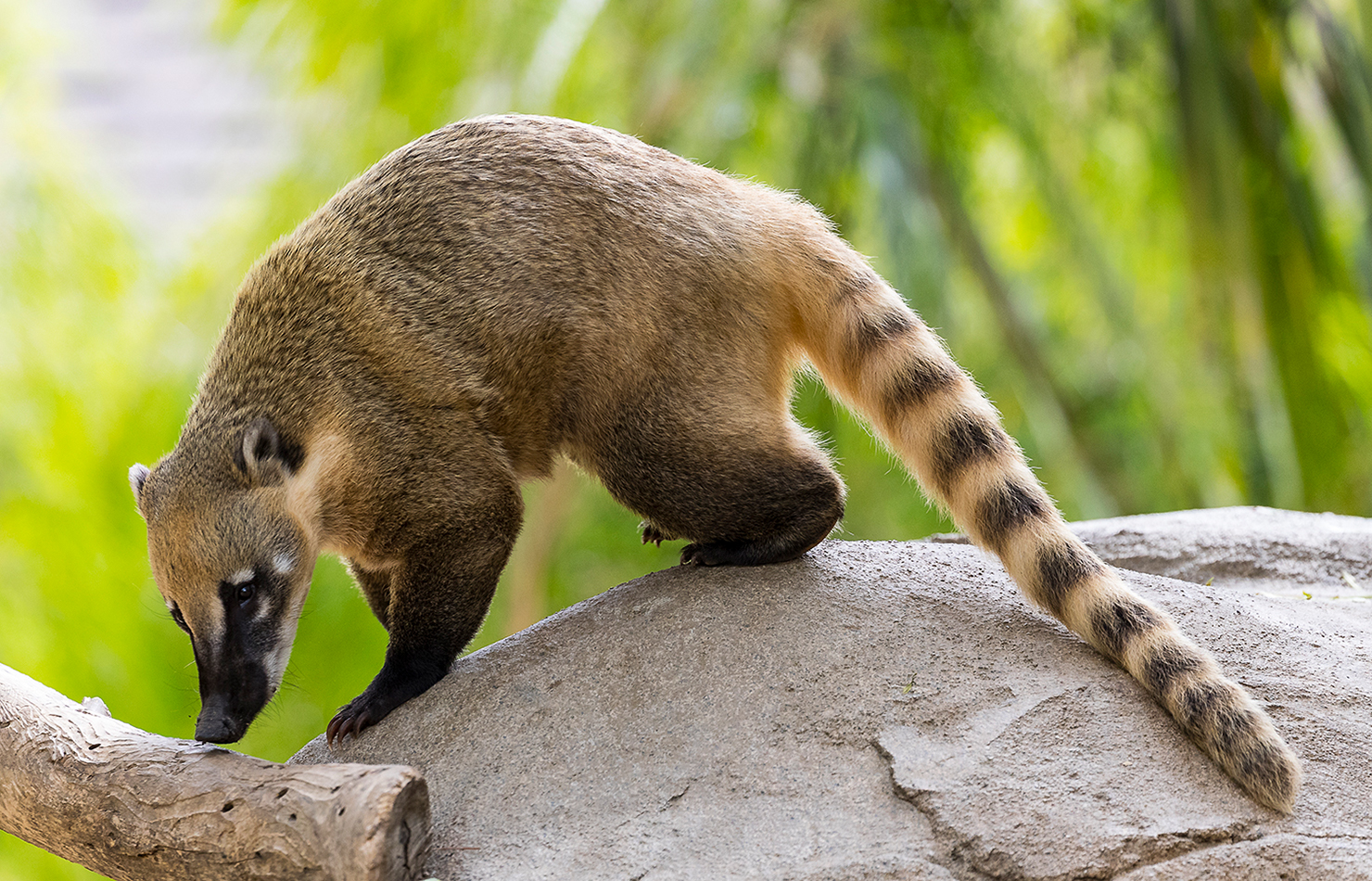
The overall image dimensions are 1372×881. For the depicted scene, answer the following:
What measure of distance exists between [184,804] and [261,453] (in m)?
1.10

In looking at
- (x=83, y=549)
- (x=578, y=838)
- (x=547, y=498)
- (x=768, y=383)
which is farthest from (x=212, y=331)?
(x=578, y=838)

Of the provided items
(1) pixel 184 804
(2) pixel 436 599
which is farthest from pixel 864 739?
(1) pixel 184 804

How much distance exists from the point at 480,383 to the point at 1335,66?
6.68 meters

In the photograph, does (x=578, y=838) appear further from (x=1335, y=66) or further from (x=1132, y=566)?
(x=1335, y=66)

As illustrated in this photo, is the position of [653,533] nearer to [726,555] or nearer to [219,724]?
[726,555]

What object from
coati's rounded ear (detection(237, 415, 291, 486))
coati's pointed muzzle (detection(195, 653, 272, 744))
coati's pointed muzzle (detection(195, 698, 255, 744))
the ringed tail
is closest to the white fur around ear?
coati's rounded ear (detection(237, 415, 291, 486))

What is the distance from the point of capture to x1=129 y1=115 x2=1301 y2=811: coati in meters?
3.53

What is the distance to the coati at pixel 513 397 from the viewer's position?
3.53 meters

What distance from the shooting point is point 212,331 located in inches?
311

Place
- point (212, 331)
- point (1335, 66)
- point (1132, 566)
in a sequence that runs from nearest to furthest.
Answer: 1. point (1132, 566)
2. point (1335, 66)
3. point (212, 331)

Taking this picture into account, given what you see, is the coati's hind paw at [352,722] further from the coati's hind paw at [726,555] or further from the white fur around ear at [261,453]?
the coati's hind paw at [726,555]

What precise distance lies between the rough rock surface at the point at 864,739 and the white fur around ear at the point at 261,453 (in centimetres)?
90

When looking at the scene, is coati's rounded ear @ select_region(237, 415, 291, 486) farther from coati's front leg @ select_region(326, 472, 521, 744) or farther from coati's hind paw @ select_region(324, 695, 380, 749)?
coati's hind paw @ select_region(324, 695, 380, 749)

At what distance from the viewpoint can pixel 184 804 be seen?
3002 millimetres
